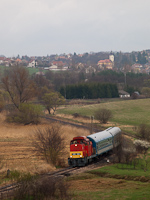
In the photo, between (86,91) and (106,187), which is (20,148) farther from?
(86,91)

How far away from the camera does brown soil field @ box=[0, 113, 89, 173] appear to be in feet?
108

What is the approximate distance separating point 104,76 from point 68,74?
2256cm

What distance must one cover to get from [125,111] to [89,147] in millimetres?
74344

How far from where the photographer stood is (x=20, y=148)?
50094 millimetres

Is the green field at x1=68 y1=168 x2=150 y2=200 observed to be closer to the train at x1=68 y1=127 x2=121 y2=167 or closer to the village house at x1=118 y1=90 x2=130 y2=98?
the train at x1=68 y1=127 x2=121 y2=167

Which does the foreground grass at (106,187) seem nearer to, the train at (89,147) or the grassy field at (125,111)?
the train at (89,147)

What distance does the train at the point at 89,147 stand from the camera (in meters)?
33.8

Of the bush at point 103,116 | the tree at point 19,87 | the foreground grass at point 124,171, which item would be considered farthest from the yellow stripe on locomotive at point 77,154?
the tree at point 19,87

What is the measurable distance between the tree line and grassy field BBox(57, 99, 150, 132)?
2092cm

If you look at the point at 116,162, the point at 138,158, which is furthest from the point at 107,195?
the point at 138,158

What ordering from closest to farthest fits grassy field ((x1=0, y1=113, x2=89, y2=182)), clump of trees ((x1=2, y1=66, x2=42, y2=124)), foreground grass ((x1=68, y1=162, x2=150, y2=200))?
foreground grass ((x1=68, y1=162, x2=150, y2=200)) < grassy field ((x1=0, y1=113, x2=89, y2=182)) < clump of trees ((x1=2, y1=66, x2=42, y2=124))

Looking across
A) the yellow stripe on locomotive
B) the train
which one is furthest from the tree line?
the yellow stripe on locomotive

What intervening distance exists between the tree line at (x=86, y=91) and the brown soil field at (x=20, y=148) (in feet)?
182

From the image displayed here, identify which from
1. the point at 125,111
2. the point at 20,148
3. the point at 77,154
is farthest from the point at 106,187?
the point at 125,111
